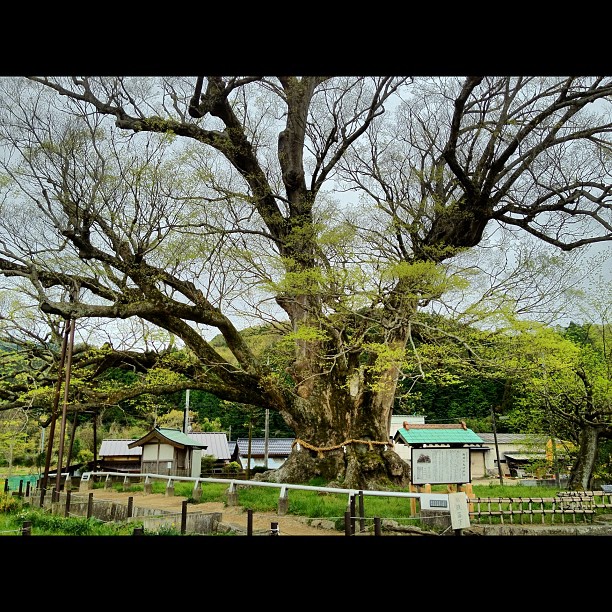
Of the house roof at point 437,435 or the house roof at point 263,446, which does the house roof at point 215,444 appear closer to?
the house roof at point 263,446

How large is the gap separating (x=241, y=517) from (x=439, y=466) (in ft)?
9.23

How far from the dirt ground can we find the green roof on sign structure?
1465 millimetres

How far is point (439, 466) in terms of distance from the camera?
276 inches

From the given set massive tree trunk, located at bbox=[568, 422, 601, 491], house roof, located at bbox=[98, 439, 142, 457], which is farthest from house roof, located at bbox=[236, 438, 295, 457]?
massive tree trunk, located at bbox=[568, 422, 601, 491]

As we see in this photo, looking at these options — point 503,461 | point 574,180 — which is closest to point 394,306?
point 574,180

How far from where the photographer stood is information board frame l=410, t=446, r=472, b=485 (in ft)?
23.0

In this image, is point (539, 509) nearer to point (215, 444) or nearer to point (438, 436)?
point (438, 436)

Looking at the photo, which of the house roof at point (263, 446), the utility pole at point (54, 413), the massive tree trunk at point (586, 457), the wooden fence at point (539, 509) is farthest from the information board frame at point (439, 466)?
the house roof at point (263, 446)

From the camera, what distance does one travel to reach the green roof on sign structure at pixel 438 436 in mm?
7062

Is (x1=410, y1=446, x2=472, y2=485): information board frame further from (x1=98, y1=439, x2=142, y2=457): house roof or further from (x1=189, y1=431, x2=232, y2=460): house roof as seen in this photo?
(x1=98, y1=439, x2=142, y2=457): house roof

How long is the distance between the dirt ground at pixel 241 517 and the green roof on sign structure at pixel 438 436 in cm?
147
